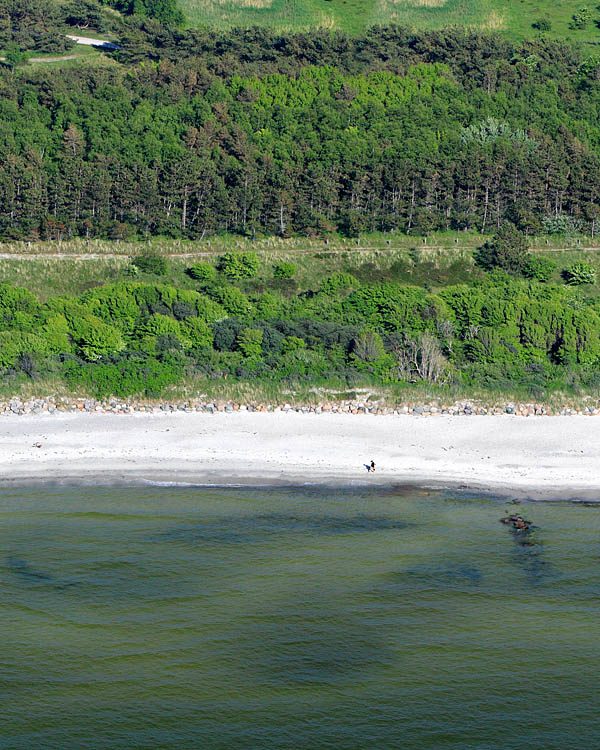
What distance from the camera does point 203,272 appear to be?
6844 cm

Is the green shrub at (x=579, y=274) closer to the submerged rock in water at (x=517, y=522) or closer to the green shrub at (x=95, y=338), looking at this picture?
the green shrub at (x=95, y=338)

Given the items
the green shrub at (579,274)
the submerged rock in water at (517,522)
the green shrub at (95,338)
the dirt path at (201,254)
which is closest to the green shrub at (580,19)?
the dirt path at (201,254)

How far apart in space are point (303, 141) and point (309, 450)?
59.8m

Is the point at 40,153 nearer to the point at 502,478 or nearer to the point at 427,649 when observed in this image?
the point at 502,478

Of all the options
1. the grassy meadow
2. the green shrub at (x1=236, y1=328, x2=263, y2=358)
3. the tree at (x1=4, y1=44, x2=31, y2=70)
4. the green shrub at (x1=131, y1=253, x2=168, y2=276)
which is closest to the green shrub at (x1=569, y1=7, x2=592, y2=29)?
the grassy meadow

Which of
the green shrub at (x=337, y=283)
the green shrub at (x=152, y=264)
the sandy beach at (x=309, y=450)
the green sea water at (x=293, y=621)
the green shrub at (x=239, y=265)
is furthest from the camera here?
the green shrub at (x=239, y=265)

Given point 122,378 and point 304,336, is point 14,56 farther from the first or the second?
point 122,378

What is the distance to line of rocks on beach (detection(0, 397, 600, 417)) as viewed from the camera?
141 ft

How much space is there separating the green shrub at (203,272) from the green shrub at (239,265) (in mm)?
1157

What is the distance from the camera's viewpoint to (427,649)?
25.0m

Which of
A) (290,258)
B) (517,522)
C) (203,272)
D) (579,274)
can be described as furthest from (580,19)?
(517,522)

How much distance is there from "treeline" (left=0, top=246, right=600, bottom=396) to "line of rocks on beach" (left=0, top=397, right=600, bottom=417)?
1.64m

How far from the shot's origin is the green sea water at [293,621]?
22.2 meters

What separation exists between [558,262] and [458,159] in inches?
693
